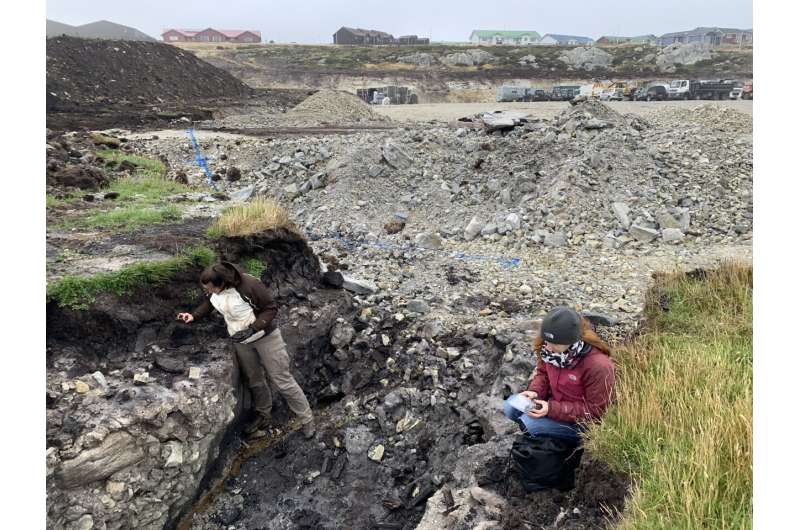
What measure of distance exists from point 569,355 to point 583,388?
293 millimetres

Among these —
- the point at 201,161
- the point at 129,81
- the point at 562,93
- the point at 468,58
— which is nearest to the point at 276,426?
the point at 201,161

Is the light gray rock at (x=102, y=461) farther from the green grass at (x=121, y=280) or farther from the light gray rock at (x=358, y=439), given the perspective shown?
the light gray rock at (x=358, y=439)

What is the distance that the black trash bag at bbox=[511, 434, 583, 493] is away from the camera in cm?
387

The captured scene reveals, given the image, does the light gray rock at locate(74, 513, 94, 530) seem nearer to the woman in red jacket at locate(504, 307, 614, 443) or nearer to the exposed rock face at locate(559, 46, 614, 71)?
the woman in red jacket at locate(504, 307, 614, 443)

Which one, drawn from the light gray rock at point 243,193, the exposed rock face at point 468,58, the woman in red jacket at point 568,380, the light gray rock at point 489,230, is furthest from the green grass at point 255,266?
the exposed rock face at point 468,58

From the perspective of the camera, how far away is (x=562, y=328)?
364cm

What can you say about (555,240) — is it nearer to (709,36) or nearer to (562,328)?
(562,328)

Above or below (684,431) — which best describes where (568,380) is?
above

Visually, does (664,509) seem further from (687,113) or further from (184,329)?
(687,113)

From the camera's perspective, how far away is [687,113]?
57.1 ft

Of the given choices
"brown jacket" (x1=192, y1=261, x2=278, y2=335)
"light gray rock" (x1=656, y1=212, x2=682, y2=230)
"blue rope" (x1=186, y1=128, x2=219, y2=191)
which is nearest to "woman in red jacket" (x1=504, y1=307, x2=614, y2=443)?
"brown jacket" (x1=192, y1=261, x2=278, y2=335)

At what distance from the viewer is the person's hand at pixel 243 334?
18.0ft

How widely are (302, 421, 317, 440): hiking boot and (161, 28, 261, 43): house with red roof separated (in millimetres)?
100496

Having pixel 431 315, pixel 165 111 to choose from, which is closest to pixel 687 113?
pixel 431 315
